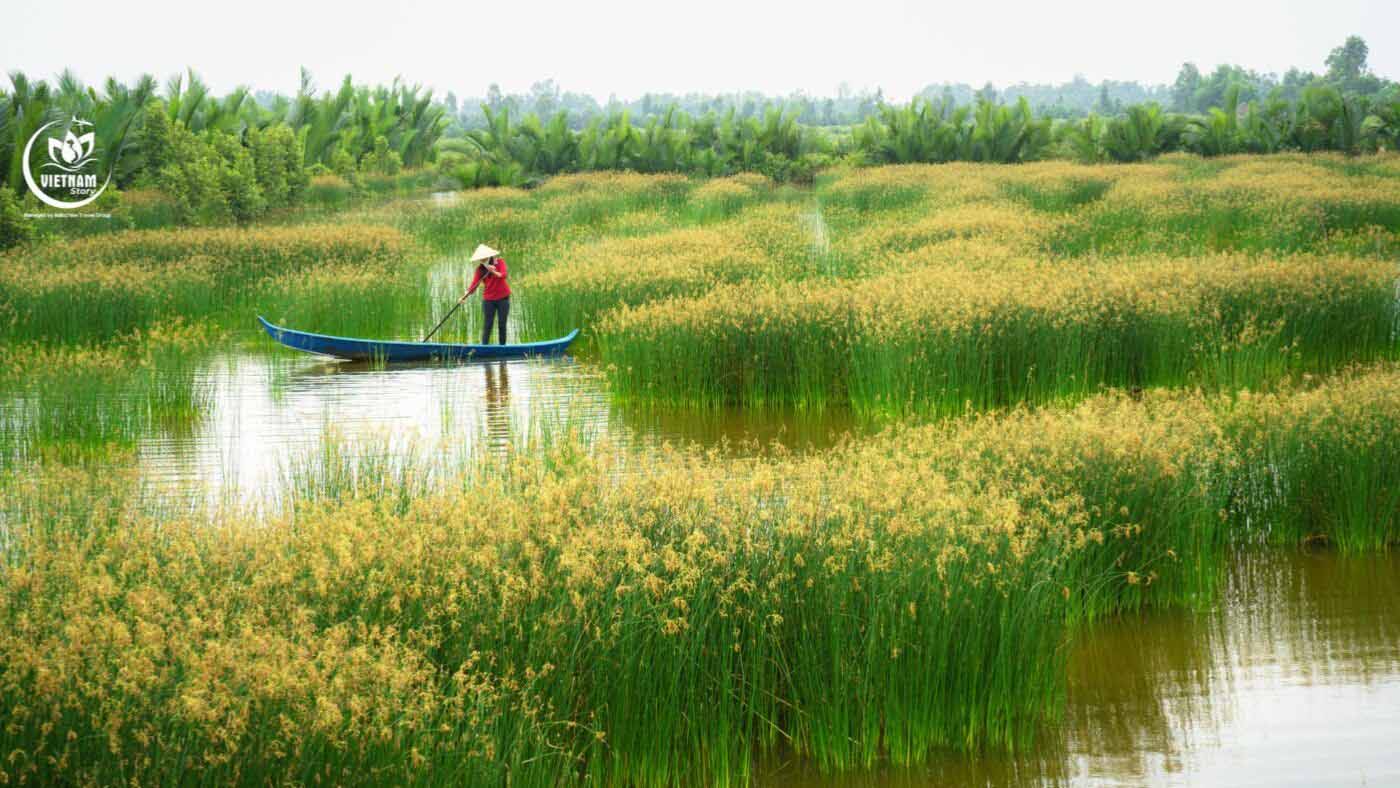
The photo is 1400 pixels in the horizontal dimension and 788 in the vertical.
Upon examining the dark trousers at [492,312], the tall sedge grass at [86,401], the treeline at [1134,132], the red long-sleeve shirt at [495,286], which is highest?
the treeline at [1134,132]

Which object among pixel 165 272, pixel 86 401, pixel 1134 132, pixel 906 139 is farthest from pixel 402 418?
pixel 1134 132

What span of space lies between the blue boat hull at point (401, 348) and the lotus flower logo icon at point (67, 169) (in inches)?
502

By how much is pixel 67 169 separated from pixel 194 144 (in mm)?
2659

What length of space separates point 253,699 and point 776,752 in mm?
2477

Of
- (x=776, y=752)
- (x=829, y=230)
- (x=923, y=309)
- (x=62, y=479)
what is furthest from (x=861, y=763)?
(x=829, y=230)

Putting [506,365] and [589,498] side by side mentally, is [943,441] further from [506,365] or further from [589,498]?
[506,365]

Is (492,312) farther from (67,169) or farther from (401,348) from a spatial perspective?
(67,169)

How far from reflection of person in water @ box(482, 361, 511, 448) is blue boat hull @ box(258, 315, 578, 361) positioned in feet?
0.85

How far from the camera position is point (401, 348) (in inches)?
659

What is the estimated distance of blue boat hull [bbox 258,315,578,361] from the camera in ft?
54.2

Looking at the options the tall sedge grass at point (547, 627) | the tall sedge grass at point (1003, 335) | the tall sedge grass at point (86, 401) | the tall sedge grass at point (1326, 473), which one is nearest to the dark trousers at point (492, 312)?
the tall sedge grass at point (1003, 335)

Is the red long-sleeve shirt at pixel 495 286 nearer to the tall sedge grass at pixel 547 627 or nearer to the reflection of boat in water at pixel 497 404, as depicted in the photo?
the reflection of boat in water at pixel 497 404

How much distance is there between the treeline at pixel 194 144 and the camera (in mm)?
28328

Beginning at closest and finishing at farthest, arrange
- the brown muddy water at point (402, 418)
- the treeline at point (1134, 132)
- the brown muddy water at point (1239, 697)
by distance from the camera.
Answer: the brown muddy water at point (1239, 697) < the brown muddy water at point (402, 418) < the treeline at point (1134, 132)
